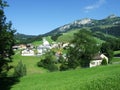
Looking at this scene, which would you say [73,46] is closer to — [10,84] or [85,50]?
[85,50]

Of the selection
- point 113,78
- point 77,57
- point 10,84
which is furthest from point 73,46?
point 113,78

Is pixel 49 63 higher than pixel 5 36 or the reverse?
the reverse

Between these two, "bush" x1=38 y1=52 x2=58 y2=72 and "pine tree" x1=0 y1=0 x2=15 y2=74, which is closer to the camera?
"pine tree" x1=0 y1=0 x2=15 y2=74

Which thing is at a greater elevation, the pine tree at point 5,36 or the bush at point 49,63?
the pine tree at point 5,36

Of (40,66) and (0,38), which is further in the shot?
(40,66)

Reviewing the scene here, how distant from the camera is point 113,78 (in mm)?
23688

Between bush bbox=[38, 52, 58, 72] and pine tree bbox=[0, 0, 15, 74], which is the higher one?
pine tree bbox=[0, 0, 15, 74]

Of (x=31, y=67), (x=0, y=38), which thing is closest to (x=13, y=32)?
(x=0, y=38)

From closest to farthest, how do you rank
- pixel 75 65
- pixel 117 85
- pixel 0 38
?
1. pixel 117 85
2. pixel 0 38
3. pixel 75 65

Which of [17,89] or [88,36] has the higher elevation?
[88,36]

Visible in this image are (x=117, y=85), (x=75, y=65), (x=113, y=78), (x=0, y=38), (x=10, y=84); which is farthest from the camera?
(x=75, y=65)

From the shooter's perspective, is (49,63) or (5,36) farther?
(49,63)

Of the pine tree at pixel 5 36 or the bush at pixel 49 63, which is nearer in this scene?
the pine tree at pixel 5 36

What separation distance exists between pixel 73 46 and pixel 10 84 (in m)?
63.0
